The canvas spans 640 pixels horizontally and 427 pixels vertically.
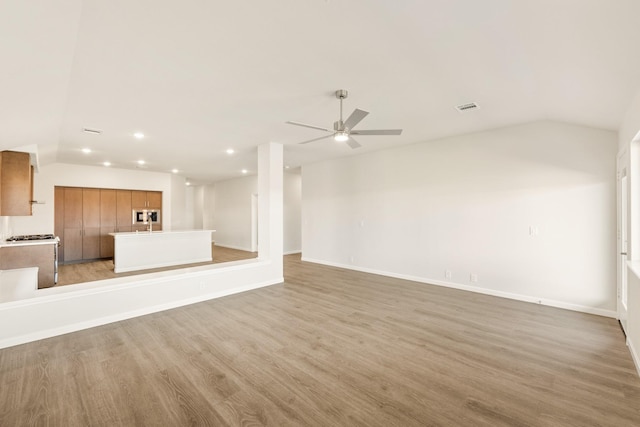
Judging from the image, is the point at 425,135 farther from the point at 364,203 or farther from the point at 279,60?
the point at 279,60

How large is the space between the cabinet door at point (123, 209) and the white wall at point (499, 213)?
7.02 m

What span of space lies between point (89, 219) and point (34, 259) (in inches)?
137

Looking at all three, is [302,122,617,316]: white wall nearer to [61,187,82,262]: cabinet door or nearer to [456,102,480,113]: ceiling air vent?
[456,102,480,113]: ceiling air vent

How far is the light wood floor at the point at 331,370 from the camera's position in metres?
1.97

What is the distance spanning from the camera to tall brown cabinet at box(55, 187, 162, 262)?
25.3 feet

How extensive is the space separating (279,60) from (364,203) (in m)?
4.54

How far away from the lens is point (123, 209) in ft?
28.6

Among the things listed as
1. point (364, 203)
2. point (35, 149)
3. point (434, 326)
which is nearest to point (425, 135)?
point (364, 203)

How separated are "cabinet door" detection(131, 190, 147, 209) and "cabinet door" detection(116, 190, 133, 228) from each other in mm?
107

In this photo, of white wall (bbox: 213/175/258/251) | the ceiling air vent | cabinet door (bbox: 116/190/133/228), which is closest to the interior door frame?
the ceiling air vent

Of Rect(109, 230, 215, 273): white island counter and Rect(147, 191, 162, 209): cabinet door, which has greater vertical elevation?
Rect(147, 191, 162, 209): cabinet door

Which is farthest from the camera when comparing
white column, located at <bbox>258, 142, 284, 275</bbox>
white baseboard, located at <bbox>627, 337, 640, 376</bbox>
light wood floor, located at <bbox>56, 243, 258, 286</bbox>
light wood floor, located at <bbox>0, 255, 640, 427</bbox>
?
light wood floor, located at <bbox>56, 243, 258, 286</bbox>

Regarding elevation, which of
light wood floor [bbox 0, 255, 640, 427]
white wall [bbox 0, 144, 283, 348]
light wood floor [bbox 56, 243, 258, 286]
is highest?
white wall [bbox 0, 144, 283, 348]

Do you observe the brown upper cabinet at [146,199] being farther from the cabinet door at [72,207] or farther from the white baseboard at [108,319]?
the white baseboard at [108,319]
